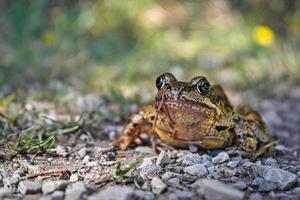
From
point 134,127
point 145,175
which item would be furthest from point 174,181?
point 134,127

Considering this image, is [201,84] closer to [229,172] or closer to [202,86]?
[202,86]

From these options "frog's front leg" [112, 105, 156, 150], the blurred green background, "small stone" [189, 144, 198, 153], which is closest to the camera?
"small stone" [189, 144, 198, 153]

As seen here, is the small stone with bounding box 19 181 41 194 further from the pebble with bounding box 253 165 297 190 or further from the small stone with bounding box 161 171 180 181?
the pebble with bounding box 253 165 297 190

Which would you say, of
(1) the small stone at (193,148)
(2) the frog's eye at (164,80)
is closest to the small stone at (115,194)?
(2) the frog's eye at (164,80)

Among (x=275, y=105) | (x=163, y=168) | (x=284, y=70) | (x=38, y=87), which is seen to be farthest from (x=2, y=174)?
(x=284, y=70)

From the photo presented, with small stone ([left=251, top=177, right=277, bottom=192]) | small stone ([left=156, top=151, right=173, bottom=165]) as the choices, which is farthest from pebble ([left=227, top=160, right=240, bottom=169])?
small stone ([left=156, top=151, right=173, bottom=165])

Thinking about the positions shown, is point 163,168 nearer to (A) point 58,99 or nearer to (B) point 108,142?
(B) point 108,142

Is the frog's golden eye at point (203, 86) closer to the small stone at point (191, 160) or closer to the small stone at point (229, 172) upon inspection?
Answer: the small stone at point (191, 160)
